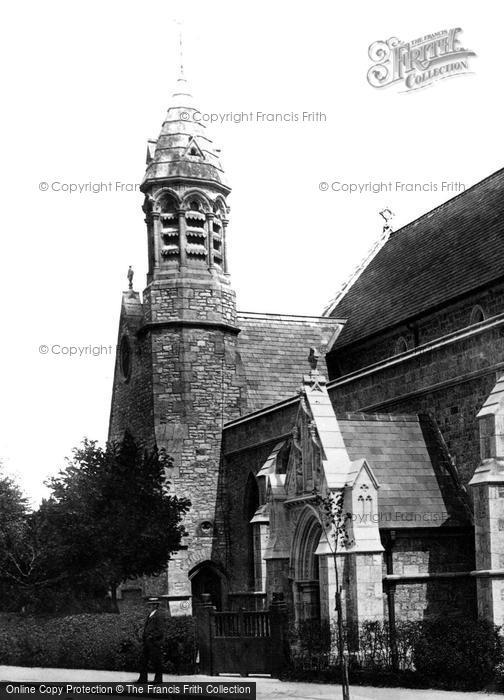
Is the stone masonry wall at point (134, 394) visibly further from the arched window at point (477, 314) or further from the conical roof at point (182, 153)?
the arched window at point (477, 314)

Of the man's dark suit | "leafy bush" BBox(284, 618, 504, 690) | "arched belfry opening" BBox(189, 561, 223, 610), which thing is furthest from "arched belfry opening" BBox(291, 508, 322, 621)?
"arched belfry opening" BBox(189, 561, 223, 610)

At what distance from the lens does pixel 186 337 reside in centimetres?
3484

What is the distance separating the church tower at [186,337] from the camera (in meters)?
33.9

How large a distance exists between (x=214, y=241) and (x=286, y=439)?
8.74 metres

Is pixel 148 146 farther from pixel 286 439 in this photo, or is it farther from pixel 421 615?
pixel 421 615

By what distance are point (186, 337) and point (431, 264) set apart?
773cm

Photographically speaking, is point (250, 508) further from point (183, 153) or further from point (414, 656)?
point (414, 656)

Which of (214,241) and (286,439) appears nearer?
(286,439)

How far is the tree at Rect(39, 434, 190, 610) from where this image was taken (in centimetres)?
2767

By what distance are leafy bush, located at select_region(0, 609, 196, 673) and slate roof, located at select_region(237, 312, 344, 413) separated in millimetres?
11129

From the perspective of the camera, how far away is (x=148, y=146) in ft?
120

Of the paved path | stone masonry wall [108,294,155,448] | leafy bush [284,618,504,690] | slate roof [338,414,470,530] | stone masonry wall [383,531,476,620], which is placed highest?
stone masonry wall [108,294,155,448]

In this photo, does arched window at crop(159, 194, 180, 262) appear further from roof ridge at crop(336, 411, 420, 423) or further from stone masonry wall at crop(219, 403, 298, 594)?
roof ridge at crop(336, 411, 420, 423)

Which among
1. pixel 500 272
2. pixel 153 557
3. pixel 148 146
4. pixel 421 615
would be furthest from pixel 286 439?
pixel 148 146
